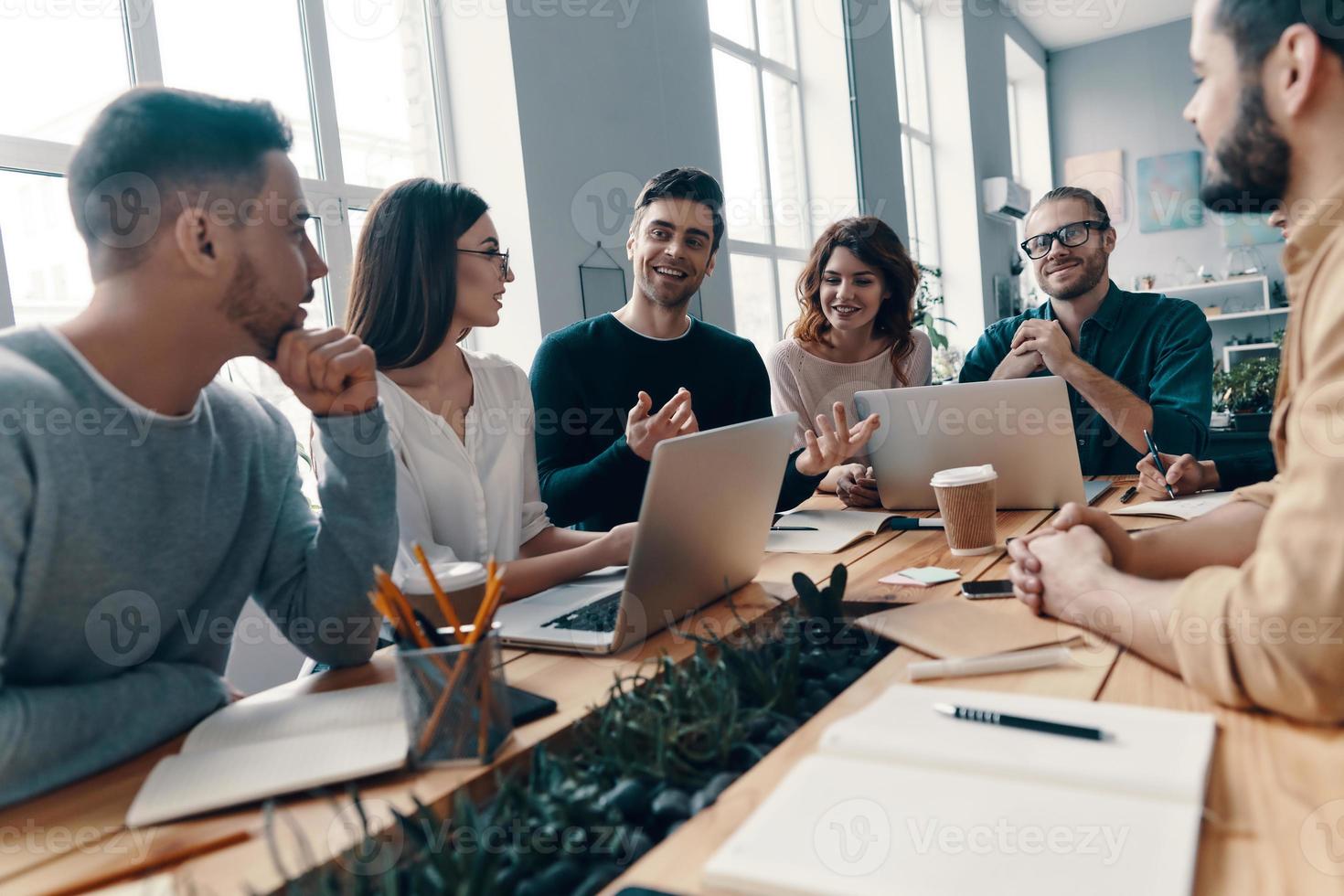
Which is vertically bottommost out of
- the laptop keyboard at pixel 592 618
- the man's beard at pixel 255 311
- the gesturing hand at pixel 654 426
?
the laptop keyboard at pixel 592 618

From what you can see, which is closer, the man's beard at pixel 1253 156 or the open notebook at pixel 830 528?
the man's beard at pixel 1253 156

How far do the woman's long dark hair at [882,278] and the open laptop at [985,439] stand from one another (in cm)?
96

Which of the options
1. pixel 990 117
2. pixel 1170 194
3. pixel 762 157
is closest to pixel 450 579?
pixel 762 157

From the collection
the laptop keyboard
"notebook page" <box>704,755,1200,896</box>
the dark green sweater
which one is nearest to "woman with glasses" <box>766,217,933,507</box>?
the dark green sweater

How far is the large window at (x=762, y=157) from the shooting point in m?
4.89

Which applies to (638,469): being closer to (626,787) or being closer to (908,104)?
(626,787)

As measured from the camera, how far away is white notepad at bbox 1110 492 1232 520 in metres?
1.58

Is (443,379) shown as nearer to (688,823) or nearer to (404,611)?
(404,611)

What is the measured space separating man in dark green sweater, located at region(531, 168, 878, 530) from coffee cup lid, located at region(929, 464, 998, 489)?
0.54 metres

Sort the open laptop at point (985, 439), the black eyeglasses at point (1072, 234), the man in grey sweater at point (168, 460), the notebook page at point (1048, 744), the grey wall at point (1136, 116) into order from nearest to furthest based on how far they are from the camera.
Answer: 1. the notebook page at point (1048, 744)
2. the man in grey sweater at point (168, 460)
3. the open laptop at point (985, 439)
4. the black eyeglasses at point (1072, 234)
5. the grey wall at point (1136, 116)

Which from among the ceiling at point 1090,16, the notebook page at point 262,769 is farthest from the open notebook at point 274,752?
the ceiling at point 1090,16

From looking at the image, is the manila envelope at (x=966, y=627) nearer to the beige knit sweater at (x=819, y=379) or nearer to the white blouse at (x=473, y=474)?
the white blouse at (x=473, y=474)

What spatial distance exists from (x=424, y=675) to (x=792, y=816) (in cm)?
34

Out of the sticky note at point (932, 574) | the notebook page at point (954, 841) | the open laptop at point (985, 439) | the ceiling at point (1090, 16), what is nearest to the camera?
the notebook page at point (954, 841)
